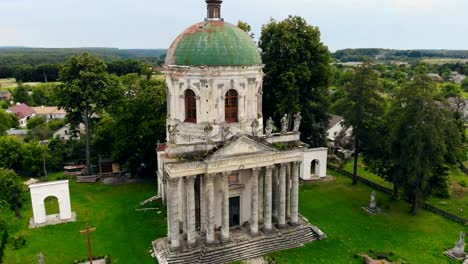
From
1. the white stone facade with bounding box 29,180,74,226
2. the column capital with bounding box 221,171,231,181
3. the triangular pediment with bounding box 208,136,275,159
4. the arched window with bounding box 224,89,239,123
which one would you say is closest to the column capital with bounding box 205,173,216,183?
the column capital with bounding box 221,171,231,181

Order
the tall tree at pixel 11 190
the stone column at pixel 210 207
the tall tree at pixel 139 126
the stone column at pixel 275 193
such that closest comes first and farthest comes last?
the stone column at pixel 210 207, the stone column at pixel 275 193, the tall tree at pixel 11 190, the tall tree at pixel 139 126

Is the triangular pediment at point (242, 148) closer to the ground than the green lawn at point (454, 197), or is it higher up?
higher up

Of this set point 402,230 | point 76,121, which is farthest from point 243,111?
point 76,121

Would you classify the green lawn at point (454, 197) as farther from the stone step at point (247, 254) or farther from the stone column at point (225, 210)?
the stone column at point (225, 210)

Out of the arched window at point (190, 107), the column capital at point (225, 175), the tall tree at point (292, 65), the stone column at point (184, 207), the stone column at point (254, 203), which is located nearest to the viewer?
the column capital at point (225, 175)

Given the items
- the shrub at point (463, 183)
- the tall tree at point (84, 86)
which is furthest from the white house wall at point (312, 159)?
the tall tree at point (84, 86)

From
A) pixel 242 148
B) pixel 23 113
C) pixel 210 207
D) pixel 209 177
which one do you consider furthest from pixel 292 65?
pixel 23 113
